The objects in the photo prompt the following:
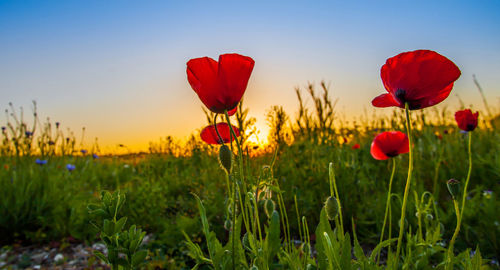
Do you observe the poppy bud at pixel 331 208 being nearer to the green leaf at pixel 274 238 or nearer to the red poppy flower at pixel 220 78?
the green leaf at pixel 274 238

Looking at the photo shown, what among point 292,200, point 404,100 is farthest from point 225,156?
point 292,200

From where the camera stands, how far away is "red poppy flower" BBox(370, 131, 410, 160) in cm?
144

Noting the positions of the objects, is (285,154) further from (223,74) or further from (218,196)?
(223,74)

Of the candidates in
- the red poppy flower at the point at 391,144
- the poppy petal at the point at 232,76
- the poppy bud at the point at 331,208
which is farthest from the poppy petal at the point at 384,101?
the red poppy flower at the point at 391,144

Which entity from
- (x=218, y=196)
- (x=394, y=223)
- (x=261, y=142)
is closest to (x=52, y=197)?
(x=218, y=196)

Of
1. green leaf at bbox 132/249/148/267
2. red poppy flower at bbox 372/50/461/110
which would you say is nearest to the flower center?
red poppy flower at bbox 372/50/461/110

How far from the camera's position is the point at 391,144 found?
1.45 m

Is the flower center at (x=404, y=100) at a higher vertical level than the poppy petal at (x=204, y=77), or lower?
lower

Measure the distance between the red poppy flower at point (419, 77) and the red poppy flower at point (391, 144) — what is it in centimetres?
59

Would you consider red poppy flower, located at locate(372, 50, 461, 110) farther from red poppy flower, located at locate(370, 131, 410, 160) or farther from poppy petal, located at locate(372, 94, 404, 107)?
red poppy flower, located at locate(370, 131, 410, 160)

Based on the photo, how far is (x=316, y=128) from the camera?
3691mm

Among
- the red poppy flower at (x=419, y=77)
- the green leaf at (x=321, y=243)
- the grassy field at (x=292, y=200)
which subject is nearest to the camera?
the red poppy flower at (x=419, y=77)

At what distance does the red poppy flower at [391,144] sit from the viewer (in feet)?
4.72

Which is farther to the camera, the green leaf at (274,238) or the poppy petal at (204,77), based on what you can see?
the green leaf at (274,238)
